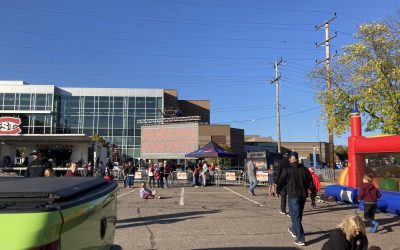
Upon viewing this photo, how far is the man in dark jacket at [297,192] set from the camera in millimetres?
8320

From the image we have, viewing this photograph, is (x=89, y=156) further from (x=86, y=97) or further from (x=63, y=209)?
(x=86, y=97)

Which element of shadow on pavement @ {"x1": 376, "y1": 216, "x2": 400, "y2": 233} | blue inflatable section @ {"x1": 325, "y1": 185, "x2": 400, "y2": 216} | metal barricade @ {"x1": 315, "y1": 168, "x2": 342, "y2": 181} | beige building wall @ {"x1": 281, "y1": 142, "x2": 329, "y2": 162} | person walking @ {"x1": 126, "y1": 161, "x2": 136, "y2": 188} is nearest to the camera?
shadow on pavement @ {"x1": 376, "y1": 216, "x2": 400, "y2": 233}

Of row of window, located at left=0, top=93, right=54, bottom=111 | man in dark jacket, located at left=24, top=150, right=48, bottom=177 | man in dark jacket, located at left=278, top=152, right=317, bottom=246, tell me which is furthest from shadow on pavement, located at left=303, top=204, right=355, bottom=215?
row of window, located at left=0, top=93, right=54, bottom=111

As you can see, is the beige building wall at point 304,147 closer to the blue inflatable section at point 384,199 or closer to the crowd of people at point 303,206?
the blue inflatable section at point 384,199

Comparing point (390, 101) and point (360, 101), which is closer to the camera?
point (390, 101)

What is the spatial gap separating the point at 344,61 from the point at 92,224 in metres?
25.2

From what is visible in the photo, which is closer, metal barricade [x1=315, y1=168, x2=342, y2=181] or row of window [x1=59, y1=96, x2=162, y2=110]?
metal barricade [x1=315, y1=168, x2=342, y2=181]

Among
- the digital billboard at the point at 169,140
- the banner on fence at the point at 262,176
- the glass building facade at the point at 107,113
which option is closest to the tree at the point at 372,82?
the banner on fence at the point at 262,176

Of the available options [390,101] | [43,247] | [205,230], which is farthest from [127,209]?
[390,101]

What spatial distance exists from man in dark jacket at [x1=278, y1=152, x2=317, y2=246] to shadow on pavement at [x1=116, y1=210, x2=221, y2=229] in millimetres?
3683

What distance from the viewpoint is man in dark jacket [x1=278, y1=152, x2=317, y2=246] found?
27.3 ft

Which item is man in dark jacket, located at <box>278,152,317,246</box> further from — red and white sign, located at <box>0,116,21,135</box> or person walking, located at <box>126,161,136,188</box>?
red and white sign, located at <box>0,116,21,135</box>

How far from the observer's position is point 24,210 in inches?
85.1

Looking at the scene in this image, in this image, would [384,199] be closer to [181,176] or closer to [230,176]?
[230,176]
